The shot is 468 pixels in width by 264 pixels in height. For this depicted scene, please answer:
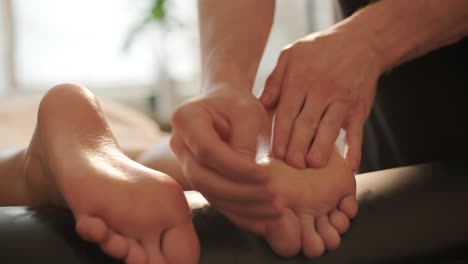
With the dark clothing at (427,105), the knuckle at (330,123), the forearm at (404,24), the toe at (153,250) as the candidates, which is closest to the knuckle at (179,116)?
the toe at (153,250)

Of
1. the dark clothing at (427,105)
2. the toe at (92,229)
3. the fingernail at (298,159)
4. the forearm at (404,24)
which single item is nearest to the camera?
the toe at (92,229)

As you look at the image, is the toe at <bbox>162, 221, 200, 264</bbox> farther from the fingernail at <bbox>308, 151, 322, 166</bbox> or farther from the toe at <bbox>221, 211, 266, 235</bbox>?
the fingernail at <bbox>308, 151, 322, 166</bbox>

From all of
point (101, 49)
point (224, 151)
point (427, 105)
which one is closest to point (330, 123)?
point (224, 151)

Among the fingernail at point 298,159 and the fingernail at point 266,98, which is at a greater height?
the fingernail at point 266,98

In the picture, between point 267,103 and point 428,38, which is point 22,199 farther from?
point 428,38

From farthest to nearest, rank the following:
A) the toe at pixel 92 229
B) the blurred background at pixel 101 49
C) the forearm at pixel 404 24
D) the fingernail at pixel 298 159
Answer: the blurred background at pixel 101 49
the forearm at pixel 404 24
the fingernail at pixel 298 159
the toe at pixel 92 229

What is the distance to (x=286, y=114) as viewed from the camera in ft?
2.20

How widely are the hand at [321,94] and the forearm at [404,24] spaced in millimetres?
19

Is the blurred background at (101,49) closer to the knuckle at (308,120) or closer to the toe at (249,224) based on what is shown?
the knuckle at (308,120)

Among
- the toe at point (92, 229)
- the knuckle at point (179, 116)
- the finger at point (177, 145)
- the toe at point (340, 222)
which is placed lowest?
the toe at point (340, 222)

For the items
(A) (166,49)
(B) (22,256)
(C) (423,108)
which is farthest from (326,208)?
(A) (166,49)

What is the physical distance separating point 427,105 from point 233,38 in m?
0.38

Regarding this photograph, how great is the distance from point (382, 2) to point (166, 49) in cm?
189

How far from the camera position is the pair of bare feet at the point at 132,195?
480mm
